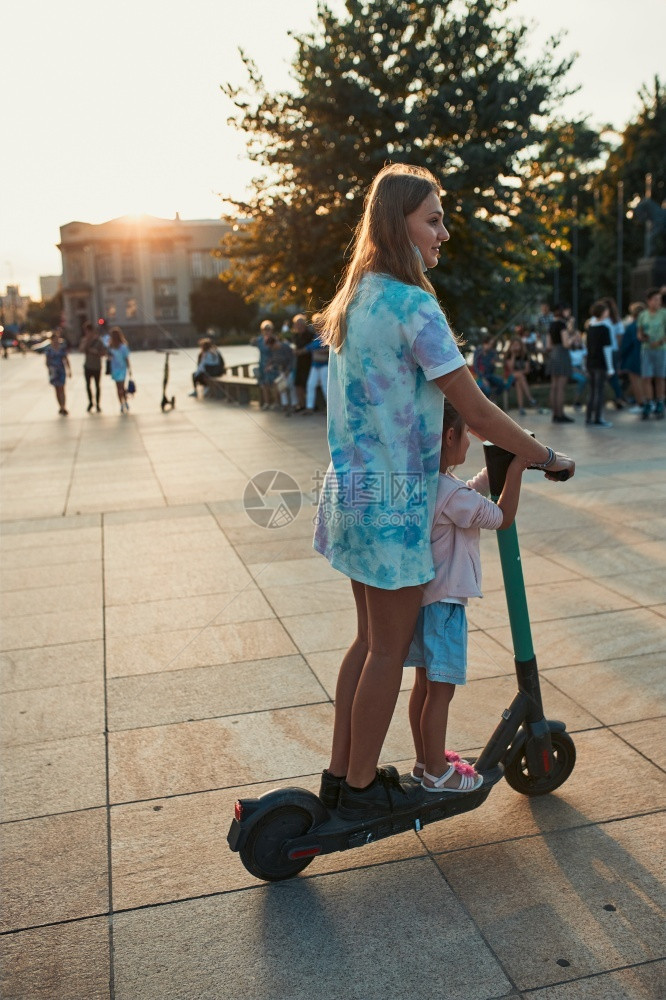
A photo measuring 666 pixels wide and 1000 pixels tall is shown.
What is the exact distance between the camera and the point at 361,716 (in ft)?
8.81

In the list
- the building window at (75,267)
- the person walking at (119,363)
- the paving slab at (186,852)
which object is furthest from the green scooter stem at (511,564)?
the building window at (75,267)

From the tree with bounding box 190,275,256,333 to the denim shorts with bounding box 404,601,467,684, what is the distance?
280 ft

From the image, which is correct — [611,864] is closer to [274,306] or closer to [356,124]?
[356,124]

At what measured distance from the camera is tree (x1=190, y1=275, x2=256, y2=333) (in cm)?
8656

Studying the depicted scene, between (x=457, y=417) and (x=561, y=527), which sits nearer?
(x=457, y=417)

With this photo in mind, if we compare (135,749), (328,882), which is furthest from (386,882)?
(135,749)

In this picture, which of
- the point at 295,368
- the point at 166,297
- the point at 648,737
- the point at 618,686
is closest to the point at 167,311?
the point at 166,297

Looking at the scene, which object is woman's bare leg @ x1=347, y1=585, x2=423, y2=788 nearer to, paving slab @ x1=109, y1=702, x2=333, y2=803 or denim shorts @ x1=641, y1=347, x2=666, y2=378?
paving slab @ x1=109, y1=702, x2=333, y2=803

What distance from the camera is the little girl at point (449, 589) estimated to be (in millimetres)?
2672

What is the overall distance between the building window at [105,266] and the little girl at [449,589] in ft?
283

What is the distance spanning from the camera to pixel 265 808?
2.67m

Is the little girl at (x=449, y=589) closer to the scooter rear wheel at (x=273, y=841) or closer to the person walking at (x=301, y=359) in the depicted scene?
the scooter rear wheel at (x=273, y=841)

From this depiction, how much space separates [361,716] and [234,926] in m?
0.64

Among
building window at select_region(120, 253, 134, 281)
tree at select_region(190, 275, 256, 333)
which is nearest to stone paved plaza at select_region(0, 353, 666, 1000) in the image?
building window at select_region(120, 253, 134, 281)
